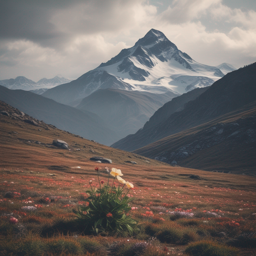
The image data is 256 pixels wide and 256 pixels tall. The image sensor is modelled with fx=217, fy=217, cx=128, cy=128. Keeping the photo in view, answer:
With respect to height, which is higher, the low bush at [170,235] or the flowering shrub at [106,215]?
the flowering shrub at [106,215]

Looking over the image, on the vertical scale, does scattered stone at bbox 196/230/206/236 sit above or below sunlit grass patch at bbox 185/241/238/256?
below

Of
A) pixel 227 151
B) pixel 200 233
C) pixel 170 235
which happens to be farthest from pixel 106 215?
pixel 227 151

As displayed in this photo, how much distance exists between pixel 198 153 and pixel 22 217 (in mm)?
193102

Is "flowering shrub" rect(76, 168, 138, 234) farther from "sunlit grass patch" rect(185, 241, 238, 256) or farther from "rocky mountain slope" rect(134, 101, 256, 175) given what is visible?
"rocky mountain slope" rect(134, 101, 256, 175)

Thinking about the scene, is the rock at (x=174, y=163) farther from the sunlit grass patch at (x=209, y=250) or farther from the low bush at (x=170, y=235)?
the sunlit grass patch at (x=209, y=250)

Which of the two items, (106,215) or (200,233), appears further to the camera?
(200,233)

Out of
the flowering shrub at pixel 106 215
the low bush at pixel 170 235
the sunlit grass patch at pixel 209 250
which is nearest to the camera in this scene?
the sunlit grass patch at pixel 209 250

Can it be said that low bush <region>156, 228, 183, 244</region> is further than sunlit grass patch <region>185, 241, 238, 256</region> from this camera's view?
Yes

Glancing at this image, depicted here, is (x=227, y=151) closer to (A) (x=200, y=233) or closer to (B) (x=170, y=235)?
(A) (x=200, y=233)

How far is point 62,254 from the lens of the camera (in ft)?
24.9

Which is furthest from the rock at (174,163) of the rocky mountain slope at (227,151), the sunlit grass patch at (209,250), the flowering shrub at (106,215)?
the sunlit grass patch at (209,250)

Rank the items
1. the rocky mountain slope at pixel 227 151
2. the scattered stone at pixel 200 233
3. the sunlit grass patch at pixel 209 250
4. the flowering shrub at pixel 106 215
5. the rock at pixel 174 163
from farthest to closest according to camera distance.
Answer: the rock at pixel 174 163 < the rocky mountain slope at pixel 227 151 < the scattered stone at pixel 200 233 < the flowering shrub at pixel 106 215 < the sunlit grass patch at pixel 209 250

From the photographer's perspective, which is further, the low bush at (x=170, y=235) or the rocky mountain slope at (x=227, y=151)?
the rocky mountain slope at (x=227, y=151)

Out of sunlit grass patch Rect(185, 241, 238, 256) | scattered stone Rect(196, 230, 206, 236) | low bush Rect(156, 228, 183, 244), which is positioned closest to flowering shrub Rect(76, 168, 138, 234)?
low bush Rect(156, 228, 183, 244)
